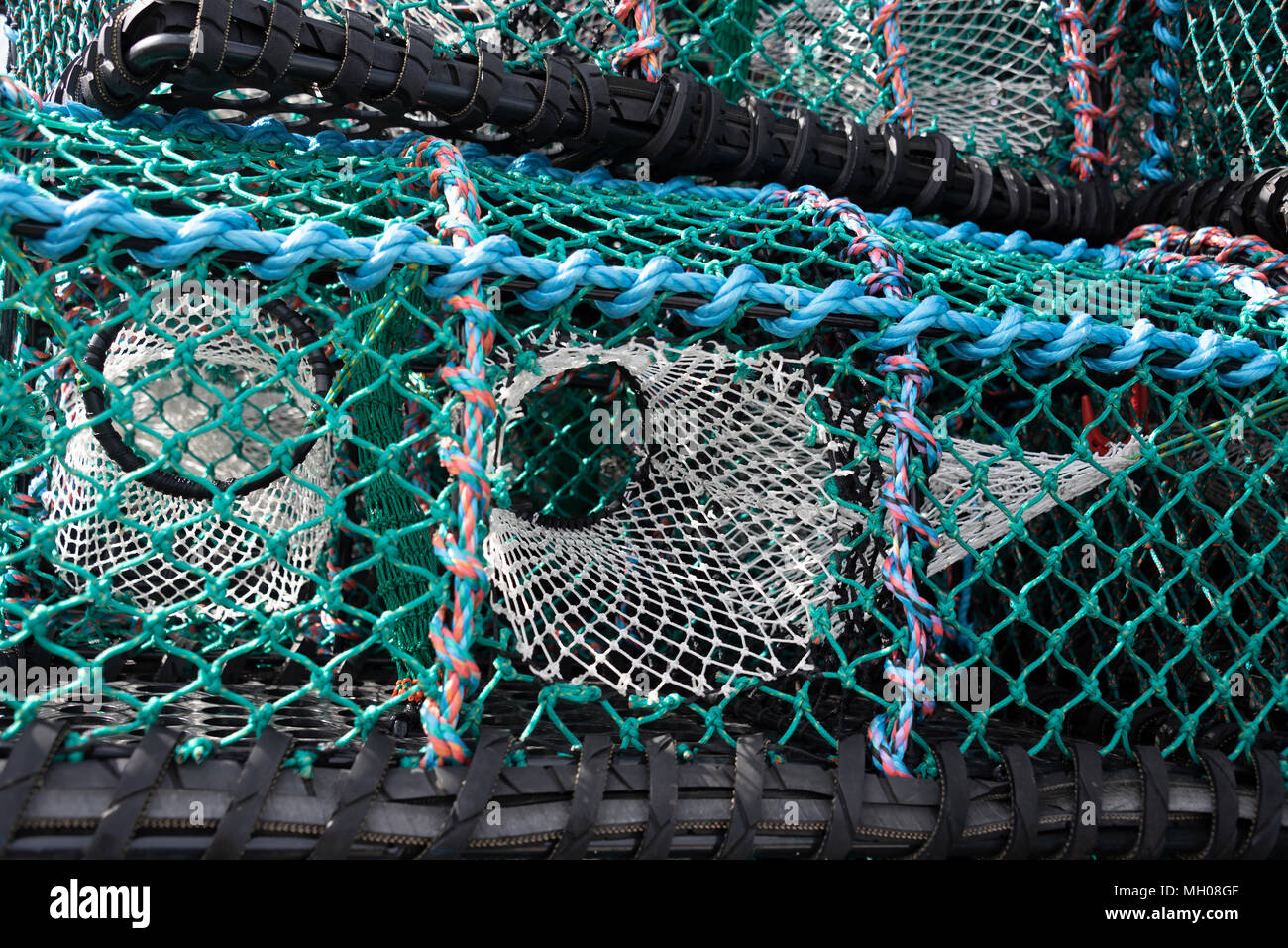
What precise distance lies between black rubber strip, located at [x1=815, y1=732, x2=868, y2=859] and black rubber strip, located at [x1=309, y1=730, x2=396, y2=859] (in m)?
0.53

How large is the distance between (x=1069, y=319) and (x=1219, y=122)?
1.07 meters

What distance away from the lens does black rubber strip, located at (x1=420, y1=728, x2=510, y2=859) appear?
3.47ft

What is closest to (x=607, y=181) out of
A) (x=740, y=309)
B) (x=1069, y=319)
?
(x=740, y=309)

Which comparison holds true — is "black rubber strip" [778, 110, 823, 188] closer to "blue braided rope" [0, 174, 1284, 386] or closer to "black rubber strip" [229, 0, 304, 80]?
"blue braided rope" [0, 174, 1284, 386]

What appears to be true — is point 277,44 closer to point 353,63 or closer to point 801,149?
point 353,63

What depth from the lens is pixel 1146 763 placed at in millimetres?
1350

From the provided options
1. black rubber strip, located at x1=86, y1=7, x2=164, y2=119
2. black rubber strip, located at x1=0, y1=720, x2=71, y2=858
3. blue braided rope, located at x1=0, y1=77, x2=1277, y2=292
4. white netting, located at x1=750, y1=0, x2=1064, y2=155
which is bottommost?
black rubber strip, located at x1=0, y1=720, x2=71, y2=858

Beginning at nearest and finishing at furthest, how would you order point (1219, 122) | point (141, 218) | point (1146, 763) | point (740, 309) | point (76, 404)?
point (141, 218)
point (740, 309)
point (1146, 763)
point (76, 404)
point (1219, 122)

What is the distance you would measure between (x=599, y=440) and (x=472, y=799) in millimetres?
773

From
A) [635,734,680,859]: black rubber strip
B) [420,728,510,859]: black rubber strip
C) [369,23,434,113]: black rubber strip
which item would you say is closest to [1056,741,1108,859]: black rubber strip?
[635,734,680,859]: black rubber strip

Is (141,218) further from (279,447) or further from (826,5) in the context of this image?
(826,5)

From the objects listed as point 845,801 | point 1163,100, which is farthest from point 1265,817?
point 1163,100

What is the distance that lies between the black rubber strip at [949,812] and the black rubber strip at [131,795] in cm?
87

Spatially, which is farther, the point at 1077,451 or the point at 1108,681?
the point at 1108,681
